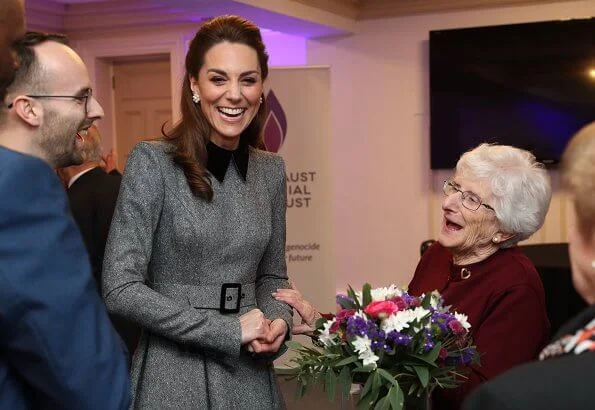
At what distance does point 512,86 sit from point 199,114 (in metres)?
5.03

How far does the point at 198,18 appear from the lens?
24.1 ft

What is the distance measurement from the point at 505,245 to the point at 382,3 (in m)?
5.10

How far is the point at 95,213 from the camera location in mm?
3680

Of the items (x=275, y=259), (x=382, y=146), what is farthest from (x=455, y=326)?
(x=382, y=146)

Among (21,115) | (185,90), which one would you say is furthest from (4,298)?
(185,90)

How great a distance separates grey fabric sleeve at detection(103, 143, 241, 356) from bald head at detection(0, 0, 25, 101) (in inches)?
30.3

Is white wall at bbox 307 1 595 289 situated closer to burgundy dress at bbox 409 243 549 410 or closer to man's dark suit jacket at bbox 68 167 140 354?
man's dark suit jacket at bbox 68 167 140 354

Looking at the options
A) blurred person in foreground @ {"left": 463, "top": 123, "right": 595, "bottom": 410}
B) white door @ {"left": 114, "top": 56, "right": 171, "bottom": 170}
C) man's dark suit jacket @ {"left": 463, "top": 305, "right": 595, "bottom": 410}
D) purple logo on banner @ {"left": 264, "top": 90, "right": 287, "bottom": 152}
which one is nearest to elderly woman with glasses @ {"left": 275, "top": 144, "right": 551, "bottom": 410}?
blurred person in foreground @ {"left": 463, "top": 123, "right": 595, "bottom": 410}

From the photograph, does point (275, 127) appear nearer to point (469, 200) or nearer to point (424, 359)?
point (469, 200)

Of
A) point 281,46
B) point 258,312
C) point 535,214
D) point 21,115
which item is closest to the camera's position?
point 21,115

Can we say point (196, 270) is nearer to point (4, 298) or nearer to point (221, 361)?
point (221, 361)

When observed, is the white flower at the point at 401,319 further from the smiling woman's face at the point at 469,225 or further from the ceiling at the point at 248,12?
the ceiling at the point at 248,12

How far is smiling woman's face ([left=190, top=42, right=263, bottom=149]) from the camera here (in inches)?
83.1

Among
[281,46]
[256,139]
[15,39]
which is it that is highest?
[281,46]
